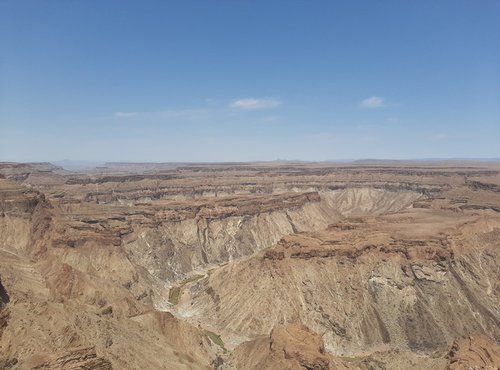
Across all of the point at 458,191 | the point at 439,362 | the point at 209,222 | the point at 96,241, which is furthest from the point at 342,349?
the point at 458,191

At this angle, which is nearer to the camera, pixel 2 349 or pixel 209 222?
pixel 2 349

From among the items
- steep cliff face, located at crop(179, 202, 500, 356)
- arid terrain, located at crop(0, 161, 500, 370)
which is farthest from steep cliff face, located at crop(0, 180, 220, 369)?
steep cliff face, located at crop(179, 202, 500, 356)

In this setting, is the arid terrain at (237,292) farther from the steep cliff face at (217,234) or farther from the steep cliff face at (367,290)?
the steep cliff face at (217,234)

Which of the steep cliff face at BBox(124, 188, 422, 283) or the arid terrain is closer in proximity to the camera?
the arid terrain

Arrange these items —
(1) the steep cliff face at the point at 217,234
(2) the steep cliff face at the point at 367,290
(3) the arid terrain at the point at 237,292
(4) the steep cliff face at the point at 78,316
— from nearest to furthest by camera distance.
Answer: (4) the steep cliff face at the point at 78,316, (3) the arid terrain at the point at 237,292, (2) the steep cliff face at the point at 367,290, (1) the steep cliff face at the point at 217,234

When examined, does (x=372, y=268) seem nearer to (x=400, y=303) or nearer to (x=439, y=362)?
(x=400, y=303)

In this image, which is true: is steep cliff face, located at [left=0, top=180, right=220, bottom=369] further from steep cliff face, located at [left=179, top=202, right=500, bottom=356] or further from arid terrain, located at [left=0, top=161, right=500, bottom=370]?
steep cliff face, located at [left=179, top=202, right=500, bottom=356]

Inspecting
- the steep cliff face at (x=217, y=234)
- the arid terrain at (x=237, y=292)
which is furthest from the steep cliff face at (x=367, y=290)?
the steep cliff face at (x=217, y=234)

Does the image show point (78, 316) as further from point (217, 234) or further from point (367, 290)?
point (217, 234)
